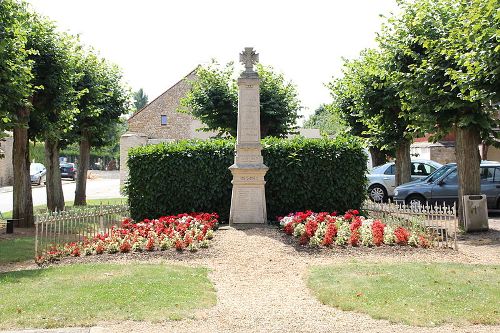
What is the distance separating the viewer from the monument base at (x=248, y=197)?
1222 cm

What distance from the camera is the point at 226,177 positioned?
44.2 ft

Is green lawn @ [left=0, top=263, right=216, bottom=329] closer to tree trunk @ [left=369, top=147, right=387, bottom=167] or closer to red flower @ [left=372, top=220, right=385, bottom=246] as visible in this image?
red flower @ [left=372, top=220, right=385, bottom=246]

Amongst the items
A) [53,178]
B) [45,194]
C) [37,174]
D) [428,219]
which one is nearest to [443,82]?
[428,219]

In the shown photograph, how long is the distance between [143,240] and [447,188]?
10.5 m

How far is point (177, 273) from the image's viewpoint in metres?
7.84

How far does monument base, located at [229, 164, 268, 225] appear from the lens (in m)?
12.2

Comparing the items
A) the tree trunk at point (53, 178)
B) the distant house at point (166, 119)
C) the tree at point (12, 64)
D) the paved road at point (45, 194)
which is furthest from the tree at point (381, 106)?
the distant house at point (166, 119)

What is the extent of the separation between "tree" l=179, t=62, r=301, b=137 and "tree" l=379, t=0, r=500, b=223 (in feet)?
30.8

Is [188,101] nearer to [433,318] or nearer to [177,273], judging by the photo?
[177,273]

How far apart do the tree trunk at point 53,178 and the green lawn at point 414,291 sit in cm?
1334

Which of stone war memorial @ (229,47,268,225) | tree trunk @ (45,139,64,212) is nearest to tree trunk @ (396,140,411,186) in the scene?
stone war memorial @ (229,47,268,225)

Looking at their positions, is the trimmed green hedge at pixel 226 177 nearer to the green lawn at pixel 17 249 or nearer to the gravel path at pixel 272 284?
the gravel path at pixel 272 284

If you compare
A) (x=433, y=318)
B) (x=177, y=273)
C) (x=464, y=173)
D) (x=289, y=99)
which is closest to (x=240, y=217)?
(x=177, y=273)

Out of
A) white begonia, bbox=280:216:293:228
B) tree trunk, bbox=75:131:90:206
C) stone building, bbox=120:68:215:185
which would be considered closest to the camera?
white begonia, bbox=280:216:293:228
